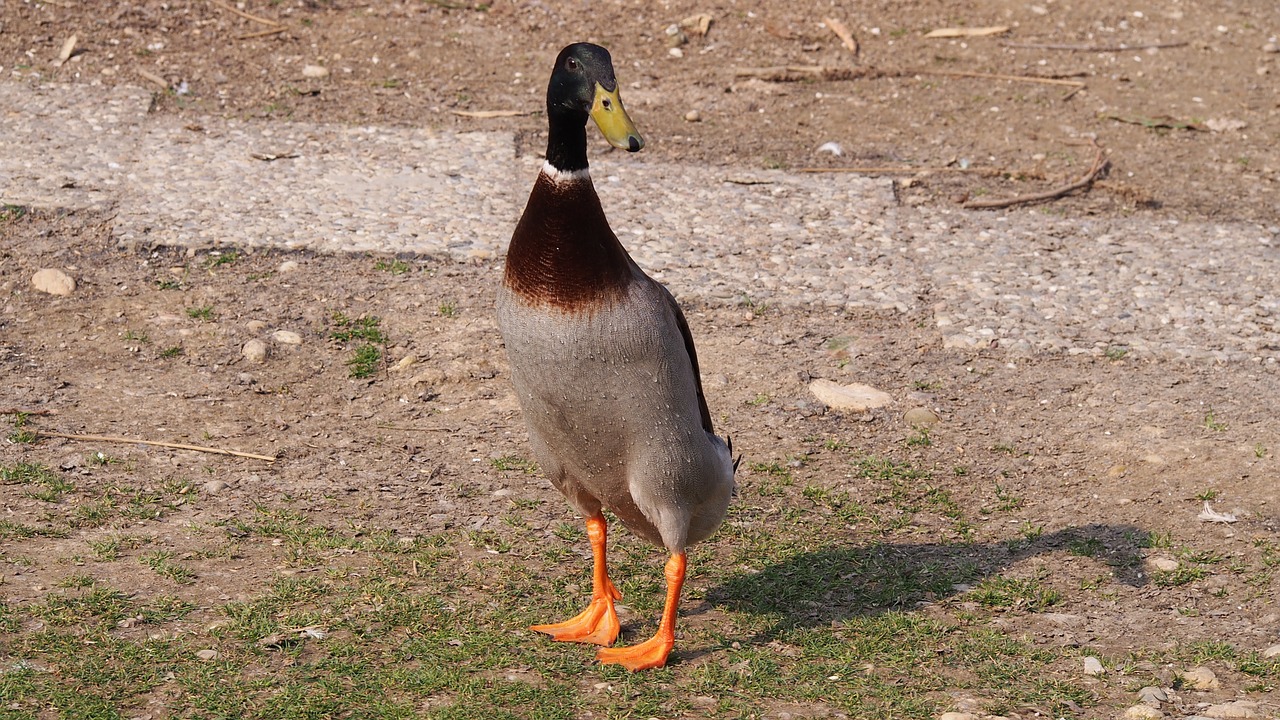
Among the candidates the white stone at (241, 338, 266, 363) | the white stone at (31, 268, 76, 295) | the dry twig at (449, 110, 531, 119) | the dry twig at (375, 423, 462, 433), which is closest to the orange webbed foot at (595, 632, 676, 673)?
the dry twig at (375, 423, 462, 433)

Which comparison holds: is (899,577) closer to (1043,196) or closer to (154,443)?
(154,443)

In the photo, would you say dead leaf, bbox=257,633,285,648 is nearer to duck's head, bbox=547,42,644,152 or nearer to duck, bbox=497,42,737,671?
duck, bbox=497,42,737,671

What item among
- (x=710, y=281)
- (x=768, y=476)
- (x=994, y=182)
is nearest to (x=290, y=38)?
(x=710, y=281)

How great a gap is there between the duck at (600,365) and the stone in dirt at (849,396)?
1839 millimetres

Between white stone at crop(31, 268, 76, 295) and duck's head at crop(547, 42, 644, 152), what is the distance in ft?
12.7

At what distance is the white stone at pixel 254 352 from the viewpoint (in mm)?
6517

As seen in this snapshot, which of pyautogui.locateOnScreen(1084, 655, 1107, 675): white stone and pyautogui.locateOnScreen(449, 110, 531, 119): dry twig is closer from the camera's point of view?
pyautogui.locateOnScreen(1084, 655, 1107, 675): white stone

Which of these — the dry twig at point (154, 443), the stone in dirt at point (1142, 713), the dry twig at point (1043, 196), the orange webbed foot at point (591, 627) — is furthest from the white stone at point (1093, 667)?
the dry twig at point (1043, 196)

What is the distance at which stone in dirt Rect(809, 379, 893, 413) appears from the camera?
21.2 ft

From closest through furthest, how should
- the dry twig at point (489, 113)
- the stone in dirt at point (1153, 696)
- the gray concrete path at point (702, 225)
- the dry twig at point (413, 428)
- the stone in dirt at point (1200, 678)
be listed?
the stone in dirt at point (1153, 696) → the stone in dirt at point (1200, 678) → the dry twig at point (413, 428) → the gray concrete path at point (702, 225) → the dry twig at point (489, 113)

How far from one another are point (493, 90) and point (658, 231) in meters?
2.50

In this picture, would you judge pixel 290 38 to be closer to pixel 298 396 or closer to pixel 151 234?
pixel 151 234

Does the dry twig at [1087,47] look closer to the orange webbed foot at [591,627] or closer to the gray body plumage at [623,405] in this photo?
the gray body plumage at [623,405]

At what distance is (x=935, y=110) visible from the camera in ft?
32.6
